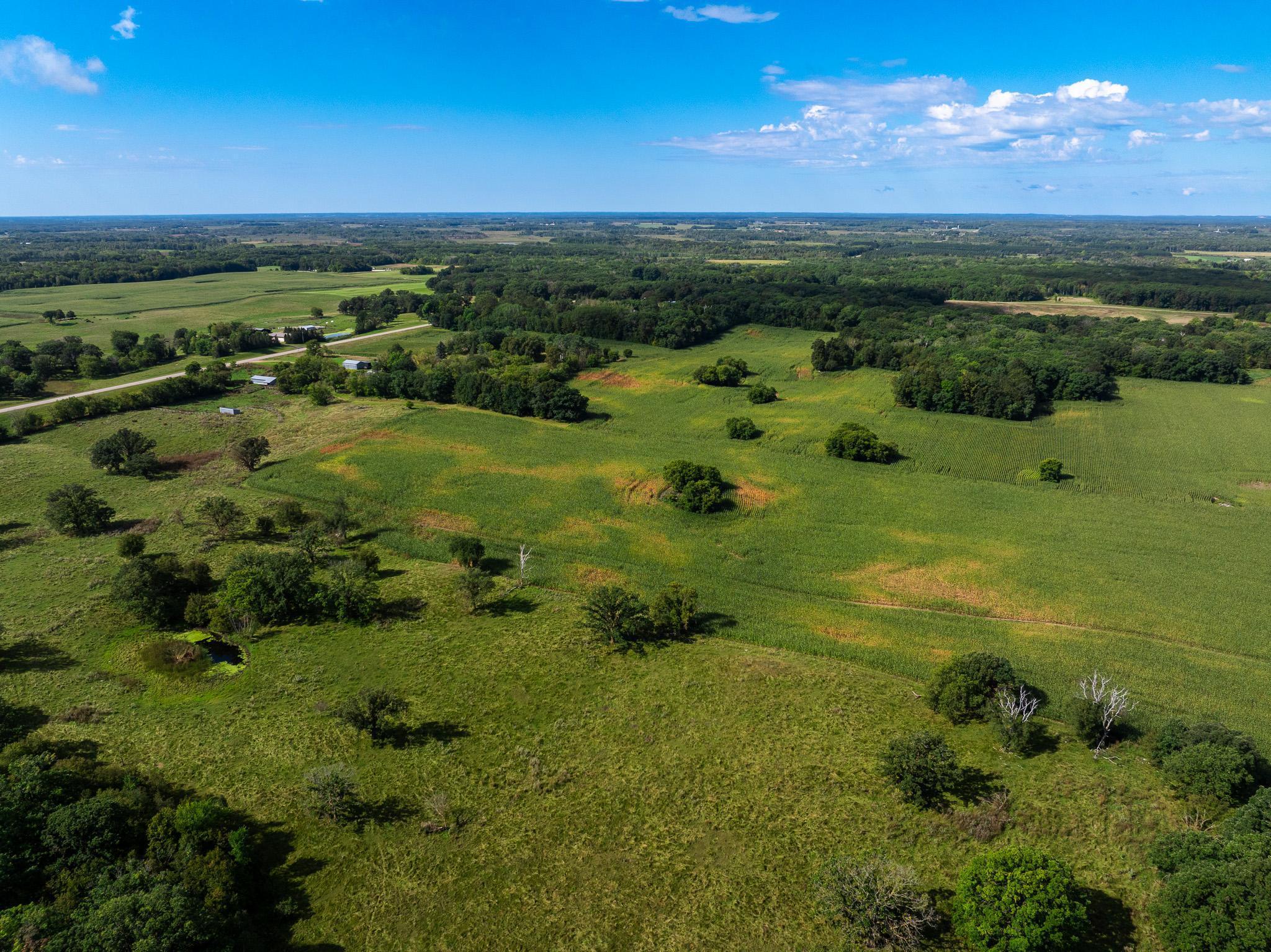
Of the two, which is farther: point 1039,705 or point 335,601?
point 335,601

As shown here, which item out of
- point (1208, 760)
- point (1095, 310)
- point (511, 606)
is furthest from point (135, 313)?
point (1095, 310)

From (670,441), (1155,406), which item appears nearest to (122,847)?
(670,441)

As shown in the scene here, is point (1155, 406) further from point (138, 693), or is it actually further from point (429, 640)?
point (138, 693)

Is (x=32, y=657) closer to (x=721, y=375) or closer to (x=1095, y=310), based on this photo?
(x=721, y=375)

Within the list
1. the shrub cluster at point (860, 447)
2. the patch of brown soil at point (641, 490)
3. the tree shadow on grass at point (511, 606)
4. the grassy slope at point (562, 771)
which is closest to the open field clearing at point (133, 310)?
the patch of brown soil at point (641, 490)

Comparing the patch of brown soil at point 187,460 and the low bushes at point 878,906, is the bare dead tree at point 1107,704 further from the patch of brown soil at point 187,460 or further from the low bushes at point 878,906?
the patch of brown soil at point 187,460

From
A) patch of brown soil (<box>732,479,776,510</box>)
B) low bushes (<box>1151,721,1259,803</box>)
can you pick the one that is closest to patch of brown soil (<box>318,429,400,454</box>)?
patch of brown soil (<box>732,479,776,510</box>)
